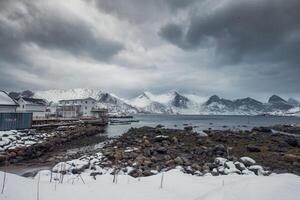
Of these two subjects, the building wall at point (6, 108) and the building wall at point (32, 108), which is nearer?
the building wall at point (6, 108)

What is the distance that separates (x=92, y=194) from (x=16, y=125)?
31622mm

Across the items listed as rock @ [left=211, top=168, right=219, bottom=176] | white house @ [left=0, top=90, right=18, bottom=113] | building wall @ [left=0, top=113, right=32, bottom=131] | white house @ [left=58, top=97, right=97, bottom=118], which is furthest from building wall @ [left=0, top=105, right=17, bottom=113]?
white house @ [left=58, top=97, right=97, bottom=118]

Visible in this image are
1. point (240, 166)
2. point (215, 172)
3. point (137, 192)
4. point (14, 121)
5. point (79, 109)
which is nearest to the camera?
point (137, 192)

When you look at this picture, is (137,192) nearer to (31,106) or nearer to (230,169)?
(230,169)

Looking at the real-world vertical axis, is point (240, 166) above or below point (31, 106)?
below

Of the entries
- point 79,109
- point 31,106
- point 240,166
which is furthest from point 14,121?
point 79,109

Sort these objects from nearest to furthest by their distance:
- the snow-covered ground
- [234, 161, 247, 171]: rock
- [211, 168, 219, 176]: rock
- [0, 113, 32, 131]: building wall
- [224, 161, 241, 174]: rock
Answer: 1. the snow-covered ground
2. [211, 168, 219, 176]: rock
3. [224, 161, 241, 174]: rock
4. [234, 161, 247, 171]: rock
5. [0, 113, 32, 131]: building wall

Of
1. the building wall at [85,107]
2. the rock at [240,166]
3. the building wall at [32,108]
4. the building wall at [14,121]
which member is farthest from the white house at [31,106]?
the rock at [240,166]

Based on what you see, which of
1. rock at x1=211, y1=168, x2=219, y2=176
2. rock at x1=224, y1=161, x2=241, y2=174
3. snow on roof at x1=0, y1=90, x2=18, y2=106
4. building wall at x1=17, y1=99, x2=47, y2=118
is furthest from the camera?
building wall at x1=17, y1=99, x2=47, y2=118

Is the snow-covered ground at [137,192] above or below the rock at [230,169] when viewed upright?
above

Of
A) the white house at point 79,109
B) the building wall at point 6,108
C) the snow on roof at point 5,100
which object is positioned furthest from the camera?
the white house at point 79,109

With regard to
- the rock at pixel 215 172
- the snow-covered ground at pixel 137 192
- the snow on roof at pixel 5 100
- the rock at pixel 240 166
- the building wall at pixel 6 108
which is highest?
the snow on roof at pixel 5 100

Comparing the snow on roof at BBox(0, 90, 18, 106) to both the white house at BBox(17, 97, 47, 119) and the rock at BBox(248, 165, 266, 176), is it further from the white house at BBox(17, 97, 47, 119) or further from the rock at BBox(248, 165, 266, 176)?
the rock at BBox(248, 165, 266, 176)

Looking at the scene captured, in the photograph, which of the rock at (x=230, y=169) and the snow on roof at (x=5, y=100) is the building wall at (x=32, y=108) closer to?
the snow on roof at (x=5, y=100)
